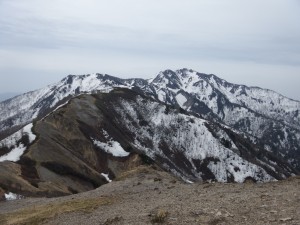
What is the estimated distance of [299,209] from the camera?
25078 millimetres

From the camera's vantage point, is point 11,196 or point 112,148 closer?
point 11,196

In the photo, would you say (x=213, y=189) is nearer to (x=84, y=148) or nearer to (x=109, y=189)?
(x=109, y=189)

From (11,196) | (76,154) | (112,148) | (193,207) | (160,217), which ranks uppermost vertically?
(193,207)

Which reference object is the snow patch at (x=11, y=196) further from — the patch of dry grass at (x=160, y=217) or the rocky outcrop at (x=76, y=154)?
the patch of dry grass at (x=160, y=217)

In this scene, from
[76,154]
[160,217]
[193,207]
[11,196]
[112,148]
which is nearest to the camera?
[160,217]

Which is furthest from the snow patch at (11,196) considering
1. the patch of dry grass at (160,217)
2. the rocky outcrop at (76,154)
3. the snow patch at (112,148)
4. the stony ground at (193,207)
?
the snow patch at (112,148)

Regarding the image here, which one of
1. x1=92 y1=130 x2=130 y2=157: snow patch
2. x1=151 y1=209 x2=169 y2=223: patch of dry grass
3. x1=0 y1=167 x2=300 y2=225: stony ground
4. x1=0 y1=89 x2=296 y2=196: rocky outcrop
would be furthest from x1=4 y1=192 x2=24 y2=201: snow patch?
x1=92 y1=130 x2=130 y2=157: snow patch

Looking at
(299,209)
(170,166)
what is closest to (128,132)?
(170,166)

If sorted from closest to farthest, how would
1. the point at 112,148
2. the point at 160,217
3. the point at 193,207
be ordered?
the point at 160,217
the point at 193,207
the point at 112,148

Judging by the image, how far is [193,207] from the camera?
28.9 metres

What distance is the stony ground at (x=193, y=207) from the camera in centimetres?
2531

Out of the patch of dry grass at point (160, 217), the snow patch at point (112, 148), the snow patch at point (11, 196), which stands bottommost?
the snow patch at point (112, 148)

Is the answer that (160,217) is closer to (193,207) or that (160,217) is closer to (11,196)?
(193,207)

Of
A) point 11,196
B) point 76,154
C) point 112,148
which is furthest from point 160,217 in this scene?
point 112,148
